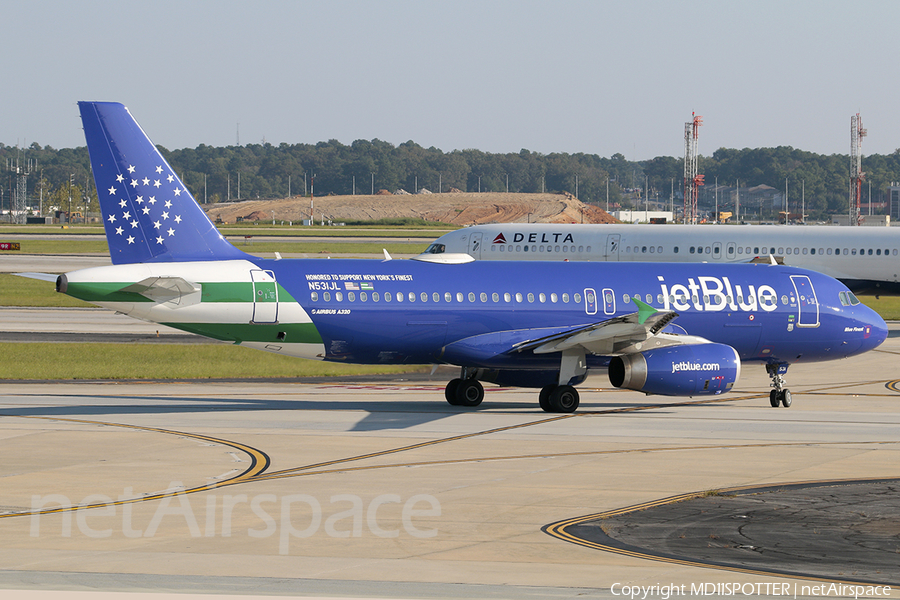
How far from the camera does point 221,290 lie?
96.0ft

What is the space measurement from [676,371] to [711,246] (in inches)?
1238

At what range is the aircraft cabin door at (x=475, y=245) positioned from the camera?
61906mm

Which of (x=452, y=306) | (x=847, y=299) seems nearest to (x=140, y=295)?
(x=452, y=306)

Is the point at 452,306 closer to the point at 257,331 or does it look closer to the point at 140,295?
the point at 257,331

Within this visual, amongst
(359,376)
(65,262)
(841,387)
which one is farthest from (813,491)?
(65,262)

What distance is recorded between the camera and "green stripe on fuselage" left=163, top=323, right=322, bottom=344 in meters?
29.4

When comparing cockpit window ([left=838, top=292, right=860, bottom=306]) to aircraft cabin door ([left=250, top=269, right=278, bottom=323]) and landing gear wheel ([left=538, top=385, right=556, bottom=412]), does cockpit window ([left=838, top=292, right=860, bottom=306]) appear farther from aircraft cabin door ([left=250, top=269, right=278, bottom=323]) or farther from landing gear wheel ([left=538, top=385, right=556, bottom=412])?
aircraft cabin door ([left=250, top=269, right=278, bottom=323])

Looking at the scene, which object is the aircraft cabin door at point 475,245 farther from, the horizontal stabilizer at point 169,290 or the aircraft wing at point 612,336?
the horizontal stabilizer at point 169,290

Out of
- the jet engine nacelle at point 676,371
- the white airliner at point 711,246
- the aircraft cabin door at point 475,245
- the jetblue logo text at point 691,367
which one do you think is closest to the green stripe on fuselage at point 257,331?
the jet engine nacelle at point 676,371

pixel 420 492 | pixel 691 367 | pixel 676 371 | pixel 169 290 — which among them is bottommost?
pixel 420 492

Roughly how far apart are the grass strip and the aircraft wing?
40.5ft

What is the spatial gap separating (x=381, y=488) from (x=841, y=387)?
23.0 meters

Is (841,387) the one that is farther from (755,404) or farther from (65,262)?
(65,262)

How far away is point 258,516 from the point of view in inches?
703
